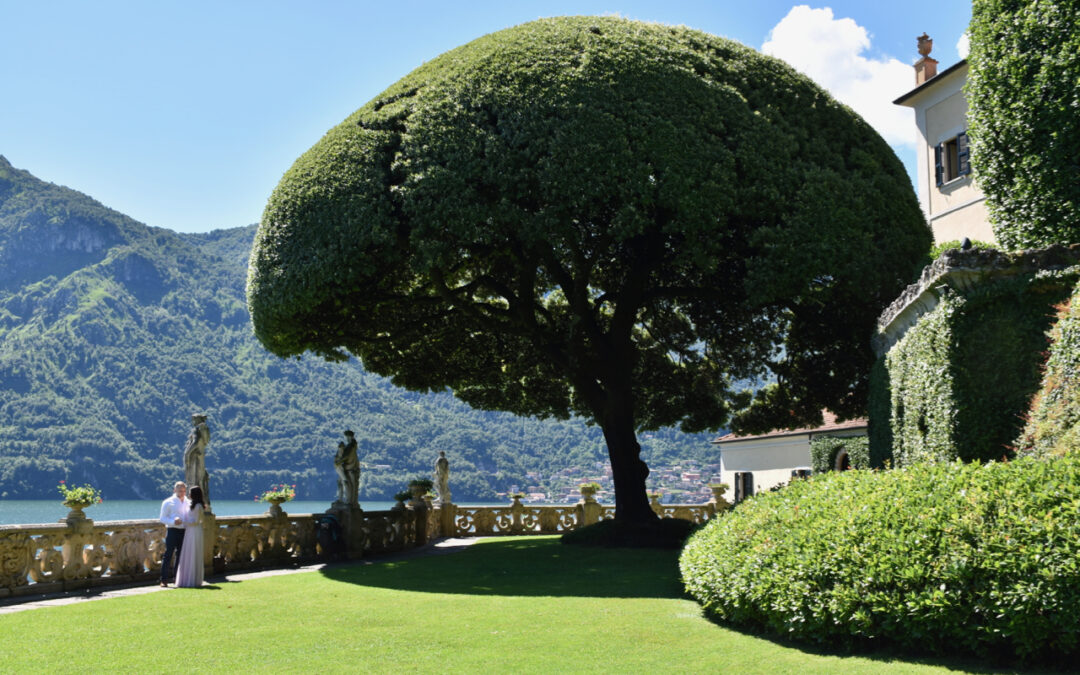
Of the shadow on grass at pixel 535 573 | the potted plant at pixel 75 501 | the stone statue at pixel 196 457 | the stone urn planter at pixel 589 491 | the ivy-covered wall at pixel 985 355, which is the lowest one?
the shadow on grass at pixel 535 573

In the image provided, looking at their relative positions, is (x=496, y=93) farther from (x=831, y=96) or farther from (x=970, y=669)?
(x=970, y=669)

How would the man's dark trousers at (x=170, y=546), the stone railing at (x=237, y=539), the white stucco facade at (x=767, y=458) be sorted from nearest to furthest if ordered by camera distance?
1. the stone railing at (x=237, y=539)
2. the man's dark trousers at (x=170, y=546)
3. the white stucco facade at (x=767, y=458)

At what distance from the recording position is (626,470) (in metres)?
21.4

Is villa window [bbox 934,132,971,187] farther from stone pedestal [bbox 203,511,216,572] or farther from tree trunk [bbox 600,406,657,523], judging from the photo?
stone pedestal [bbox 203,511,216,572]

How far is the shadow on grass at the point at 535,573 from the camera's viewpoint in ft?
44.8

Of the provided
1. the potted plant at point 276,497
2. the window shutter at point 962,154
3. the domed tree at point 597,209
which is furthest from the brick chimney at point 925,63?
the potted plant at point 276,497

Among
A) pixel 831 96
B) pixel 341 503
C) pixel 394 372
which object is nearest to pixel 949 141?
pixel 831 96

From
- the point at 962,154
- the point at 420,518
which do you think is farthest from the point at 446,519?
the point at 962,154

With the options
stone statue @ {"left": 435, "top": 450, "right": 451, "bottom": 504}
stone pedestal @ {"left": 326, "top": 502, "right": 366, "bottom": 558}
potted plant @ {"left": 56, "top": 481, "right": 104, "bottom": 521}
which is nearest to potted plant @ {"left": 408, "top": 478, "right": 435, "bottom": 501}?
stone statue @ {"left": 435, "top": 450, "right": 451, "bottom": 504}

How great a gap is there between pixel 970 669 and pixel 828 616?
1.34m

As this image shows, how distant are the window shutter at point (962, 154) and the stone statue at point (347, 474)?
1976 cm

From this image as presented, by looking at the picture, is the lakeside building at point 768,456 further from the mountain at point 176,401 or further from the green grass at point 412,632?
the mountain at point 176,401

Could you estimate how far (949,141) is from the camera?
26.5 meters

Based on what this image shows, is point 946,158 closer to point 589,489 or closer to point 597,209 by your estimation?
point 597,209
